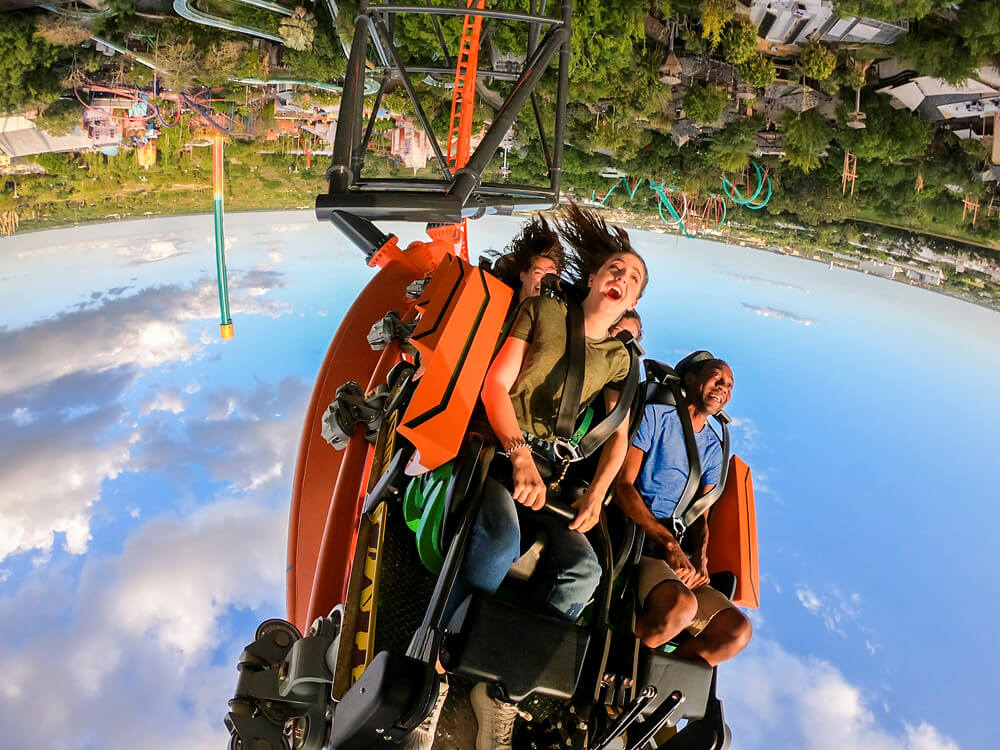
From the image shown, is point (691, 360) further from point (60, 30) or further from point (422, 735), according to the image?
point (60, 30)

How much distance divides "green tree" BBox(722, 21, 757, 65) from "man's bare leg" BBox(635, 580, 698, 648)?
18430mm

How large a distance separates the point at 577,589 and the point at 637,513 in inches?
37.0

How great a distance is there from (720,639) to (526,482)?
1.56 metres

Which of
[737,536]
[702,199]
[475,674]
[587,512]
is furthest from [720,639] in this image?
[702,199]

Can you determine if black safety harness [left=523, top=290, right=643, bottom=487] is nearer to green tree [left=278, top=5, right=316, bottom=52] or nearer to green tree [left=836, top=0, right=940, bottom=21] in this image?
green tree [left=836, top=0, right=940, bottom=21]

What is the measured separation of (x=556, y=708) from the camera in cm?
314

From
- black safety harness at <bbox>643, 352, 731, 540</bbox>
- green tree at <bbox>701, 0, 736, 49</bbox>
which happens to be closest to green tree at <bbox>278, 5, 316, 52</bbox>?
green tree at <bbox>701, 0, 736, 49</bbox>

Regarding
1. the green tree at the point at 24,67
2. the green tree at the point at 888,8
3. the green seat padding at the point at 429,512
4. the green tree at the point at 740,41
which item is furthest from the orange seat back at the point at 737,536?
the green tree at the point at 24,67

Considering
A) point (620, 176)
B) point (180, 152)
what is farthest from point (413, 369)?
point (180, 152)

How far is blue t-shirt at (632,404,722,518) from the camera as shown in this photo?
4.06 m

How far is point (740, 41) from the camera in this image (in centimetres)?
1714

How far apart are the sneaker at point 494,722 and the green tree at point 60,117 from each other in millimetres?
25973

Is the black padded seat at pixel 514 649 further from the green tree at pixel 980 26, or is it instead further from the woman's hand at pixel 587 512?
the green tree at pixel 980 26

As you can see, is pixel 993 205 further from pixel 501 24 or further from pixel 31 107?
pixel 31 107
